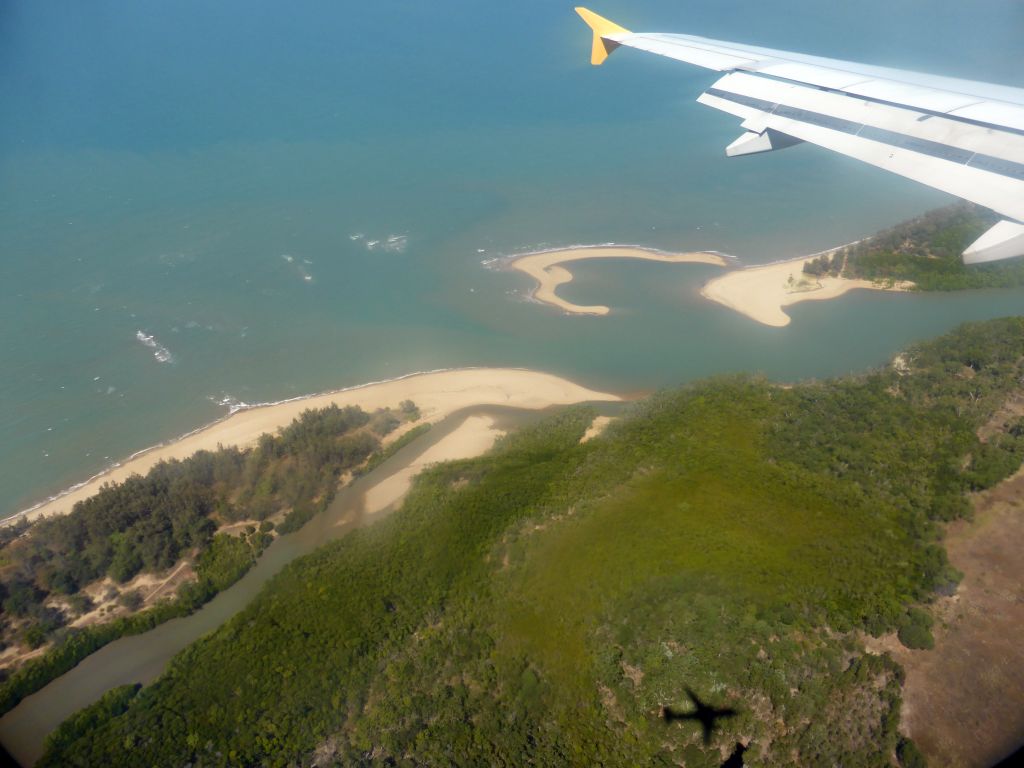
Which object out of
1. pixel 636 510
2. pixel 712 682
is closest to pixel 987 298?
pixel 636 510

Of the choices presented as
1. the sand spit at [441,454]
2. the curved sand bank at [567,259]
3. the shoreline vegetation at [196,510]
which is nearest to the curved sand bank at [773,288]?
the curved sand bank at [567,259]

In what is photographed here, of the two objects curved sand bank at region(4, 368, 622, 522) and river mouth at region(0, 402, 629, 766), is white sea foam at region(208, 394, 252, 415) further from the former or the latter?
river mouth at region(0, 402, 629, 766)

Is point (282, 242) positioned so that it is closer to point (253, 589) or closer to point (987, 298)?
point (253, 589)

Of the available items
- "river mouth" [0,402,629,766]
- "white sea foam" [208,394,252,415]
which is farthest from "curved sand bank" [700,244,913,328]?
"white sea foam" [208,394,252,415]

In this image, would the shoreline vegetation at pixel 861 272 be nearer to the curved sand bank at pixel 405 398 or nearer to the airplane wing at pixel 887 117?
the curved sand bank at pixel 405 398

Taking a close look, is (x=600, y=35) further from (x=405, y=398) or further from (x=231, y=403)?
(x=231, y=403)

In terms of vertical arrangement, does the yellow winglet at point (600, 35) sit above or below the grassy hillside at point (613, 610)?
above

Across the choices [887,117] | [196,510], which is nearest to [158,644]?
[196,510]
